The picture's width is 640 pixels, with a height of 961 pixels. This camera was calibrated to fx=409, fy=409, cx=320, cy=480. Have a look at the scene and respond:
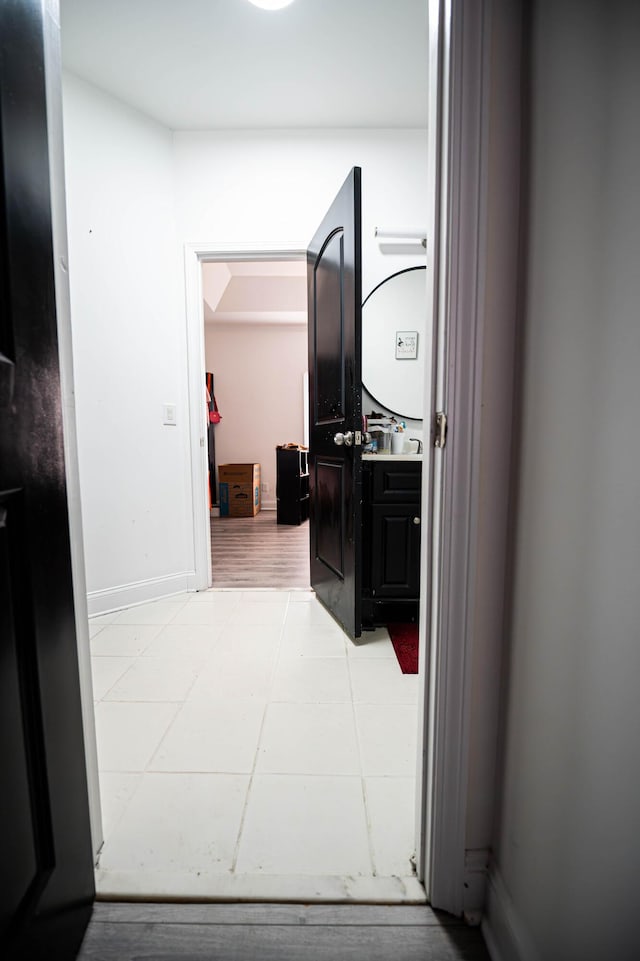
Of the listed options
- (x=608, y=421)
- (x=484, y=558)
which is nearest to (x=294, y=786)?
(x=484, y=558)

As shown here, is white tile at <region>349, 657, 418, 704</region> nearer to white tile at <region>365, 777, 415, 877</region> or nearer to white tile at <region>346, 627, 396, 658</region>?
white tile at <region>346, 627, 396, 658</region>

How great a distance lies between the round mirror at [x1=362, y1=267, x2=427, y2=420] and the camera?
239 cm

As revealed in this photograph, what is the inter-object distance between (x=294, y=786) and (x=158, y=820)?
333 mm

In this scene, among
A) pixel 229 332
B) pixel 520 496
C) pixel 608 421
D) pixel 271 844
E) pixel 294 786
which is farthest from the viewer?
pixel 229 332

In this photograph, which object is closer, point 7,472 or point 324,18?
point 7,472

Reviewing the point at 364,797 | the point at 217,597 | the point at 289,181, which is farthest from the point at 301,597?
the point at 289,181

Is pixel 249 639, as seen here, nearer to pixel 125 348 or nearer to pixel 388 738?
pixel 388 738

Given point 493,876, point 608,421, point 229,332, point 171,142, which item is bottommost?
point 493,876

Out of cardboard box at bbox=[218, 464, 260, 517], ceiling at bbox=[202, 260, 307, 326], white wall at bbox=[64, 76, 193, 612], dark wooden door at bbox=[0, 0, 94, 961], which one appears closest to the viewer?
dark wooden door at bbox=[0, 0, 94, 961]

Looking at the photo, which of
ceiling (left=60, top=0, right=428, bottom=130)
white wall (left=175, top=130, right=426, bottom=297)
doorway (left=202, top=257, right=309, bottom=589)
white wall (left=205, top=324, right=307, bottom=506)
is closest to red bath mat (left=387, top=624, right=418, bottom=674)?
white wall (left=175, top=130, right=426, bottom=297)

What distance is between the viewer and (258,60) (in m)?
1.92

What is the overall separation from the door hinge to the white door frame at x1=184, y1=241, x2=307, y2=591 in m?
2.00

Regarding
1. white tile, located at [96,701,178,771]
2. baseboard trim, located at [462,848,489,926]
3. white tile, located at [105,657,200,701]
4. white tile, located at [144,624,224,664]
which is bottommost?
white tile, located at [144,624,224,664]

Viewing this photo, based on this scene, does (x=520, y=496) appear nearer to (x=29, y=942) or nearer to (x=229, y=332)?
(x=29, y=942)
